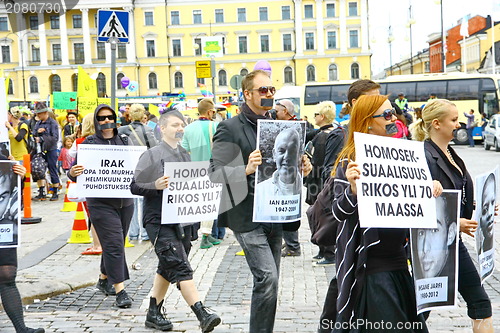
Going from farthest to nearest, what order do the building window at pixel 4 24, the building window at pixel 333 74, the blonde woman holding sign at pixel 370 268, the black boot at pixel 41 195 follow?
the building window at pixel 4 24 → the building window at pixel 333 74 → the black boot at pixel 41 195 → the blonde woman holding sign at pixel 370 268

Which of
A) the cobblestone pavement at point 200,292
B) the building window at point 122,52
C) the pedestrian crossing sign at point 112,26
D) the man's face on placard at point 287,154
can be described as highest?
the building window at point 122,52

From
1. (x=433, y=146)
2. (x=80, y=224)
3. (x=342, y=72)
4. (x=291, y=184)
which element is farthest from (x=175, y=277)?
(x=342, y=72)

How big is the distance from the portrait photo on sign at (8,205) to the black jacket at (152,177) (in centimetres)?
95

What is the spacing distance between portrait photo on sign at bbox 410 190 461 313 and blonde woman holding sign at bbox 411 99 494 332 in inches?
10.0

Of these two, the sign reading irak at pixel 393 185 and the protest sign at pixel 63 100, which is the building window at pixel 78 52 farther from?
the sign reading irak at pixel 393 185

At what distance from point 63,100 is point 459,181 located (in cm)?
2065

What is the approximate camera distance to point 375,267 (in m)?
3.88

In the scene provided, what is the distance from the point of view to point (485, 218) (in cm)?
464

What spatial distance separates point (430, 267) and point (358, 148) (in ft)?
2.79

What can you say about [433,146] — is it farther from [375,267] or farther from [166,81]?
[166,81]

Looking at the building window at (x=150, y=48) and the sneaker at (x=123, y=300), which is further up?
the building window at (x=150, y=48)

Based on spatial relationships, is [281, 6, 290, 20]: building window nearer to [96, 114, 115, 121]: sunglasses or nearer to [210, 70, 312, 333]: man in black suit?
[96, 114, 115, 121]: sunglasses

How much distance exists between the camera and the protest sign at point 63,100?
2361 cm

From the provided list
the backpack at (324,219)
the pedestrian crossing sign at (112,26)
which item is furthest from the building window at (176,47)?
the backpack at (324,219)
